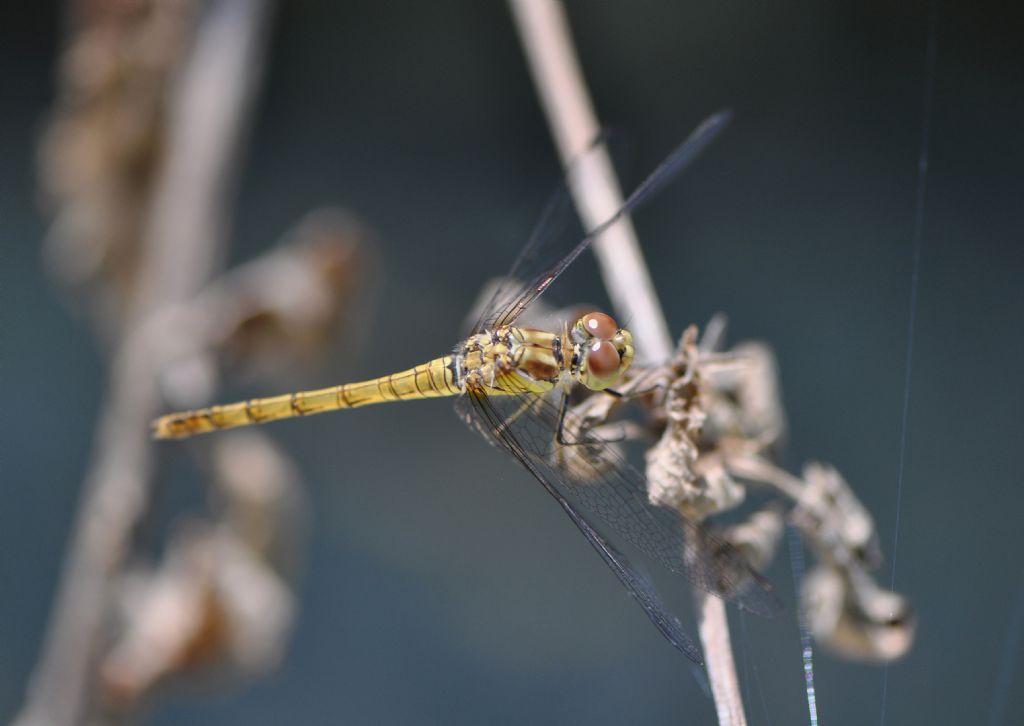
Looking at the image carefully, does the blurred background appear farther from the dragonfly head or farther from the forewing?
the dragonfly head

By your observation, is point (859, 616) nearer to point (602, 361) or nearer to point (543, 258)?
point (602, 361)

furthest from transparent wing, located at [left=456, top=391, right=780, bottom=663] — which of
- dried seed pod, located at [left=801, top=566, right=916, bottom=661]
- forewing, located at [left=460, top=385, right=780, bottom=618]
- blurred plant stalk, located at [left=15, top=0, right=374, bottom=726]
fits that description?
blurred plant stalk, located at [left=15, top=0, right=374, bottom=726]

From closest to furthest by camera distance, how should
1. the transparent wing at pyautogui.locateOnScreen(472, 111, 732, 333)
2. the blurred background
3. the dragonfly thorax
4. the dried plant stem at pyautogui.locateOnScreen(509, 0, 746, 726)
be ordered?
the dried plant stem at pyautogui.locateOnScreen(509, 0, 746, 726) < the dragonfly thorax < the transparent wing at pyautogui.locateOnScreen(472, 111, 732, 333) < the blurred background

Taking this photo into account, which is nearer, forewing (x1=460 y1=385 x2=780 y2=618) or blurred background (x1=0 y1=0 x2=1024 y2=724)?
forewing (x1=460 y1=385 x2=780 y2=618)

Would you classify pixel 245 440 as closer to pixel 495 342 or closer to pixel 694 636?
pixel 495 342

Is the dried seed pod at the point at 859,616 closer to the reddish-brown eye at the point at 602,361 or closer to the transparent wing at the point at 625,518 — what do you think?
the transparent wing at the point at 625,518

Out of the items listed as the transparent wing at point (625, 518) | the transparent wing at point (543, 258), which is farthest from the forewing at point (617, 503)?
the transparent wing at point (543, 258)

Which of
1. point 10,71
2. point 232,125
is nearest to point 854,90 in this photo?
point 232,125
